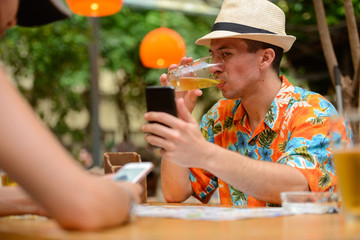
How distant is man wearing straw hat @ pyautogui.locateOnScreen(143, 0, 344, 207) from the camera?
1732 millimetres

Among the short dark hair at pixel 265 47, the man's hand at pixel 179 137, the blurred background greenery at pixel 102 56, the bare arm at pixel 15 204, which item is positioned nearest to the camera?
the man's hand at pixel 179 137

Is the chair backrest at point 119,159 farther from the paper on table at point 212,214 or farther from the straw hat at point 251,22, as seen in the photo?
the straw hat at point 251,22

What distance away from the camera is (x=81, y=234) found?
94 centimetres

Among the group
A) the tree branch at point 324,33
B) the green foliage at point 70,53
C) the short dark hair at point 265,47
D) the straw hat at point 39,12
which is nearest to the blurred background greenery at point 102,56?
the green foliage at point 70,53

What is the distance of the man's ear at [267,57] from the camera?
2361 mm

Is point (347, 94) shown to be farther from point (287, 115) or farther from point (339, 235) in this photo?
point (339, 235)

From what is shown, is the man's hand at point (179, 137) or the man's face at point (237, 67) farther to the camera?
the man's face at point (237, 67)

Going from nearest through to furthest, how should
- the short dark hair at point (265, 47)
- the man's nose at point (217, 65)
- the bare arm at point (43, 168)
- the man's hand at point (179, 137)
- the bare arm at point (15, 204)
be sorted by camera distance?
the bare arm at point (43, 168) → the man's hand at point (179, 137) → the bare arm at point (15, 204) → the man's nose at point (217, 65) → the short dark hair at point (265, 47)

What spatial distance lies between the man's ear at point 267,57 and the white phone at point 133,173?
3.80 ft

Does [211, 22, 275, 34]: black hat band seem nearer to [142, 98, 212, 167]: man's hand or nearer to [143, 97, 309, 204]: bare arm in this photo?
[143, 97, 309, 204]: bare arm

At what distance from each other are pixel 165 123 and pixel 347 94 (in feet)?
5.93

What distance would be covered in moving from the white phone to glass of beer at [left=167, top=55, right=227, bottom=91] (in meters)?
0.82

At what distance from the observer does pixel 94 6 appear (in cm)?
364

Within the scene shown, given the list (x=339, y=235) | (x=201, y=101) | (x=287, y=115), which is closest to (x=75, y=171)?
(x=339, y=235)
